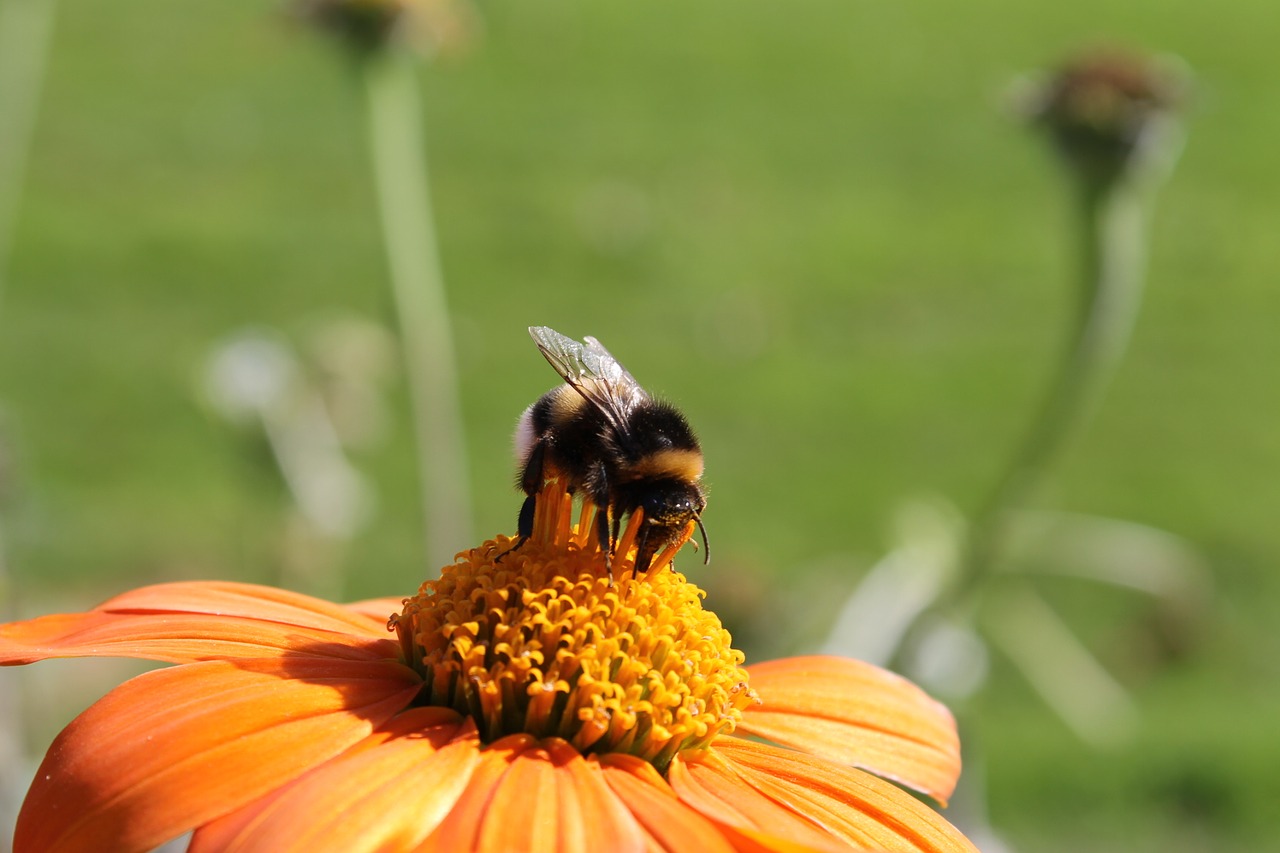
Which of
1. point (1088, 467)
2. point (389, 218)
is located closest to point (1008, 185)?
point (1088, 467)

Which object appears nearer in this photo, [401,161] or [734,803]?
[734,803]

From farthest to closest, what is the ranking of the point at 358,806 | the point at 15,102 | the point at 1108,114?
the point at 15,102, the point at 1108,114, the point at 358,806

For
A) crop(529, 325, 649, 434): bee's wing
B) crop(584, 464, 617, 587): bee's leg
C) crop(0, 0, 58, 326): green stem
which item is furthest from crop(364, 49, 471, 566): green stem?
crop(0, 0, 58, 326): green stem

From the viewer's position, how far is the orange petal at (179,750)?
1.05 m

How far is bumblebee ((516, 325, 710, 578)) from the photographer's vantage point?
4.54 feet

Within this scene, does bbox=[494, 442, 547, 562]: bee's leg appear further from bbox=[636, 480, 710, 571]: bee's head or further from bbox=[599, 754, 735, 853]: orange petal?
bbox=[599, 754, 735, 853]: orange petal

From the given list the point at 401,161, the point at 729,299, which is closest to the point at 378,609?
the point at 401,161

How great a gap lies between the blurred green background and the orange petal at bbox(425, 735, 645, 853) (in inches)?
67.9

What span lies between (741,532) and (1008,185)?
487cm

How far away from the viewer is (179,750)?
1.08 meters

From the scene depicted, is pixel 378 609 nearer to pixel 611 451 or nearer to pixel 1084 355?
pixel 611 451

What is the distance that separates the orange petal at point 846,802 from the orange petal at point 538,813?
129mm

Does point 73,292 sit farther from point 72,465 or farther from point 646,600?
point 646,600

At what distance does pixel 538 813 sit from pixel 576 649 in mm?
257
